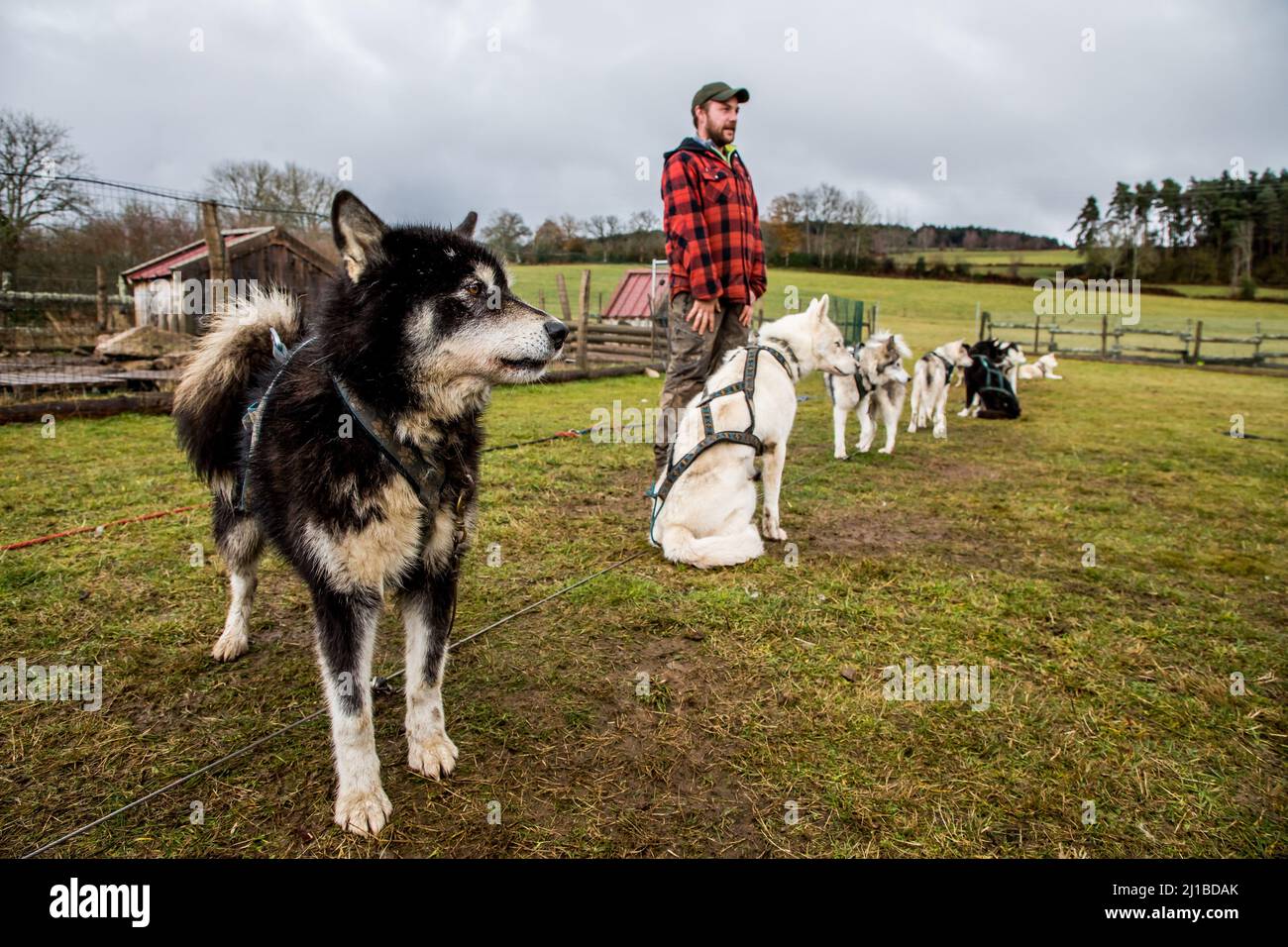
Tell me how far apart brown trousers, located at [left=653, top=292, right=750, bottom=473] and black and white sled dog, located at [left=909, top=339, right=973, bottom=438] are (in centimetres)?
601

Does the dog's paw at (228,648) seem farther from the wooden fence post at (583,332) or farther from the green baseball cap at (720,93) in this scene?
the wooden fence post at (583,332)

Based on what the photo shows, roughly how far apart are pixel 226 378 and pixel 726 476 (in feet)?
10.2

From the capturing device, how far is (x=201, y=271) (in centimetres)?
1215

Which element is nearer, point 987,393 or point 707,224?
point 707,224

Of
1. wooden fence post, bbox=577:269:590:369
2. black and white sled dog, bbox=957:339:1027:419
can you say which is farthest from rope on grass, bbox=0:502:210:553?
black and white sled dog, bbox=957:339:1027:419

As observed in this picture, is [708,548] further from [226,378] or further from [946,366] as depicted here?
[946,366]

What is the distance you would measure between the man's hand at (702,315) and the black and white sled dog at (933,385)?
6.38m

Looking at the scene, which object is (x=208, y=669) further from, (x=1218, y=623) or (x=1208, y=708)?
(x=1218, y=623)

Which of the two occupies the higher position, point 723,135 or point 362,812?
point 723,135

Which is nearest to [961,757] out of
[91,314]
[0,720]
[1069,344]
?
[0,720]

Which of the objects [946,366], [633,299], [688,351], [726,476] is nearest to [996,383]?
[946,366]

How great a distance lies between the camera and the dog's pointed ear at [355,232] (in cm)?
211

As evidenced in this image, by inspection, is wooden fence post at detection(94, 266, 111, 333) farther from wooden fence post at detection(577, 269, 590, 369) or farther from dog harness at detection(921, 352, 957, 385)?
dog harness at detection(921, 352, 957, 385)
